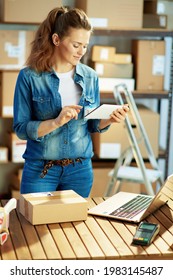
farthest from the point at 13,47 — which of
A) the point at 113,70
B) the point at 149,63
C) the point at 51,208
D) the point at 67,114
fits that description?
the point at 51,208

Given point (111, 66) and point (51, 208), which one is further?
point (111, 66)

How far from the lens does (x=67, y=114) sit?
8.96 feet

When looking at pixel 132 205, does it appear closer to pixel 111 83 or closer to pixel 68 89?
pixel 68 89

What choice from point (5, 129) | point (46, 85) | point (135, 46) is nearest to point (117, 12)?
point (135, 46)

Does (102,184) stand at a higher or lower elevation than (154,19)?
lower

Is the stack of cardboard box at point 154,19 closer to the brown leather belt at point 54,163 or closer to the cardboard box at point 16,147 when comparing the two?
the cardboard box at point 16,147

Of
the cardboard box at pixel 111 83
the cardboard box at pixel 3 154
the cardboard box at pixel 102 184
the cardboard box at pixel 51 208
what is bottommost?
the cardboard box at pixel 102 184

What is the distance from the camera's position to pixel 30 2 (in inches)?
188

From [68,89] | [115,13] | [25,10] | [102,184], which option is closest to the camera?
[68,89]

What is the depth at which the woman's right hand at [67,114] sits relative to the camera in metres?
2.74

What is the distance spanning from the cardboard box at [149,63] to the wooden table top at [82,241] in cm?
253

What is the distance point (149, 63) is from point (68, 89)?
6.97ft

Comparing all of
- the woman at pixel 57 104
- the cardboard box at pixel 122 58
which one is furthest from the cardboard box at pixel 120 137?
the woman at pixel 57 104

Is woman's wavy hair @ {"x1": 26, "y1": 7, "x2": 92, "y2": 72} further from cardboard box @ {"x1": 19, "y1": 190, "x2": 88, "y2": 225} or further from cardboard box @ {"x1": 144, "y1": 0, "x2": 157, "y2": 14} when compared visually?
cardboard box @ {"x1": 144, "y1": 0, "x2": 157, "y2": 14}
